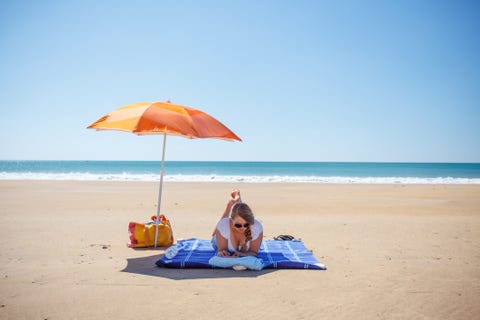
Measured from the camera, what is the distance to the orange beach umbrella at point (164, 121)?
14.1 ft

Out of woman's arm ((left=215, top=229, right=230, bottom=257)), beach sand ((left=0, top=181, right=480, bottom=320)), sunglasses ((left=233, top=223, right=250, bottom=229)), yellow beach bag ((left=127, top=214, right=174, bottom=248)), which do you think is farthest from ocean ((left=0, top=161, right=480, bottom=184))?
sunglasses ((left=233, top=223, right=250, bottom=229))

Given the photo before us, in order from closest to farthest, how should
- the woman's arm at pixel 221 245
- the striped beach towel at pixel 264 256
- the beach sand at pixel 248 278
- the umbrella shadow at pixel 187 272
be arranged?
the beach sand at pixel 248 278 < the umbrella shadow at pixel 187 272 < the striped beach towel at pixel 264 256 < the woman's arm at pixel 221 245

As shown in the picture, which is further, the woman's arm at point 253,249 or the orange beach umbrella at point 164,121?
the woman's arm at point 253,249

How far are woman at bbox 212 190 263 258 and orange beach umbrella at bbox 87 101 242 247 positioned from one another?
1204 mm

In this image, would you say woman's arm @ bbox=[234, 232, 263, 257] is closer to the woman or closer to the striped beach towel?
the woman

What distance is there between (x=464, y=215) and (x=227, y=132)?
8.12 meters

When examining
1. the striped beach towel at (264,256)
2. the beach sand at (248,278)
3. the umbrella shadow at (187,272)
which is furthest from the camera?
the striped beach towel at (264,256)

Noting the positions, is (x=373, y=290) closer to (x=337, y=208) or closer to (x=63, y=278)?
(x=63, y=278)

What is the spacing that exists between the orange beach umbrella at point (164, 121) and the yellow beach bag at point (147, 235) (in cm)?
191

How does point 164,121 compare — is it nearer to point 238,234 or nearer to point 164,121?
point 164,121

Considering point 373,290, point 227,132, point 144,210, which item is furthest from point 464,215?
point 144,210

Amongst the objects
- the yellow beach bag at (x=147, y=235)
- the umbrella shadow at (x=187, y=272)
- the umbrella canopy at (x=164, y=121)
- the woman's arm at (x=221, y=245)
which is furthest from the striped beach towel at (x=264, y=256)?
Result: the umbrella canopy at (x=164, y=121)

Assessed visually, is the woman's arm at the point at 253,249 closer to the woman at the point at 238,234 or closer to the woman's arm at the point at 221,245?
the woman at the point at 238,234

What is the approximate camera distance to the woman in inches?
169
